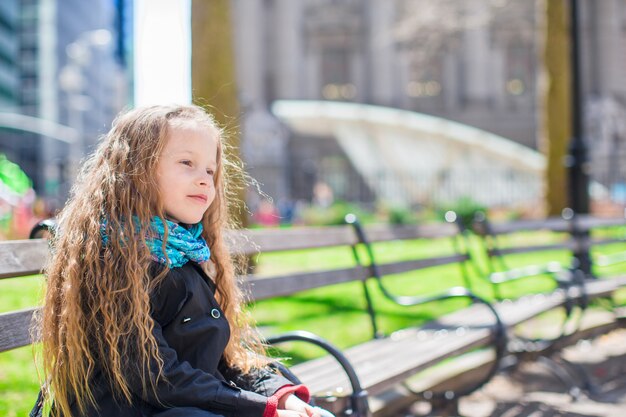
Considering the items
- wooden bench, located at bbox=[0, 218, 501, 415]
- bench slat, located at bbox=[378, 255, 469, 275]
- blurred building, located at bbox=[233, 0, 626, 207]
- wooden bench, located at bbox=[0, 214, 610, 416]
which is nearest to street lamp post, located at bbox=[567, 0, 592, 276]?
wooden bench, located at bbox=[0, 214, 610, 416]

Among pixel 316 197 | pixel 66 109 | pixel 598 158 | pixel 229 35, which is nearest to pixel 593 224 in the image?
pixel 229 35

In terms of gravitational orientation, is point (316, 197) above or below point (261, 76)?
below

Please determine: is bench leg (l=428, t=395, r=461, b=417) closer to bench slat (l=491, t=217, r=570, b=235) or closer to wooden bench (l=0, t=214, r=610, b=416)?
wooden bench (l=0, t=214, r=610, b=416)

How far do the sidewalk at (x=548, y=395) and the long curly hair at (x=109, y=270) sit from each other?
243 centimetres

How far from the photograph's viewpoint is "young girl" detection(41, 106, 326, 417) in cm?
177

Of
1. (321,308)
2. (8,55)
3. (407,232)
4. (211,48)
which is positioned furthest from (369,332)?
(8,55)

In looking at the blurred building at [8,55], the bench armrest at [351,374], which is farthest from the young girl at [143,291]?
the blurred building at [8,55]

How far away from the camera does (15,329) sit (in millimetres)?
2164

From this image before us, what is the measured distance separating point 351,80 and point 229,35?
28.8 m

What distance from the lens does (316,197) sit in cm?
1941

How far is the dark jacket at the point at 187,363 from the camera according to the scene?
178 cm

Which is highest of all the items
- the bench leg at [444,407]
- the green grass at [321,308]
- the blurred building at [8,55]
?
the blurred building at [8,55]

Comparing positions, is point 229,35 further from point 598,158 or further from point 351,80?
point 351,80

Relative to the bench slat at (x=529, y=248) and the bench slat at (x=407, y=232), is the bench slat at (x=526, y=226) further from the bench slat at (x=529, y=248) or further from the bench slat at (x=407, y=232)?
the bench slat at (x=407, y=232)
